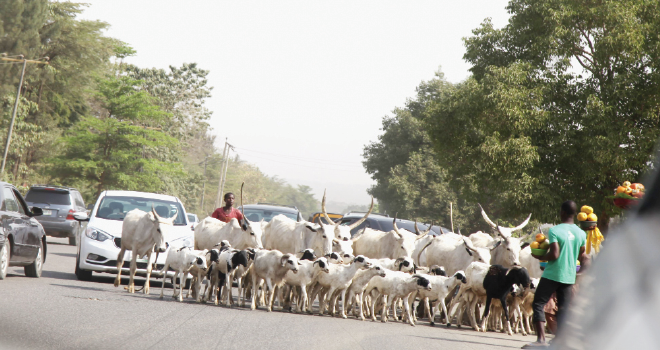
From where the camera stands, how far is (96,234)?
527 inches

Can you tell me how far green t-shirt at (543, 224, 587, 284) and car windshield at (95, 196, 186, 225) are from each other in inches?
336

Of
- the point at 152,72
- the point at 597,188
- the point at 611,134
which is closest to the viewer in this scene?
the point at 611,134

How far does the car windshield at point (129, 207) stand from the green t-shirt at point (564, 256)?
854 centimetres

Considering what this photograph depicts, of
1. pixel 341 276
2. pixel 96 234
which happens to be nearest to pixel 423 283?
pixel 341 276

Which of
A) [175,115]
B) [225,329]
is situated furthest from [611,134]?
[175,115]

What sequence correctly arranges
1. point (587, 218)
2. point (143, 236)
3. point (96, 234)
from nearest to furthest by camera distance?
1. point (587, 218)
2. point (143, 236)
3. point (96, 234)

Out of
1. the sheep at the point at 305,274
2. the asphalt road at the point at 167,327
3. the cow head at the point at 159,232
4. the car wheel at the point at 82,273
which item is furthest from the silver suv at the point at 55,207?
the sheep at the point at 305,274

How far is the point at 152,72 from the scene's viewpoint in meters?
59.6

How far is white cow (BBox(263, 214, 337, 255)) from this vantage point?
1412 centimetres

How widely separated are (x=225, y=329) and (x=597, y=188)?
16526 mm

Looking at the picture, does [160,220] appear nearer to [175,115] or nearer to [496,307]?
[496,307]

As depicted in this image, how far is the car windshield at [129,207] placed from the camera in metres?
14.4

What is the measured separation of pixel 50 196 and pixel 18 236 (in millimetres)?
11595

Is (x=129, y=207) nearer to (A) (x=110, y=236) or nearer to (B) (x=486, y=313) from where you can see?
(A) (x=110, y=236)
